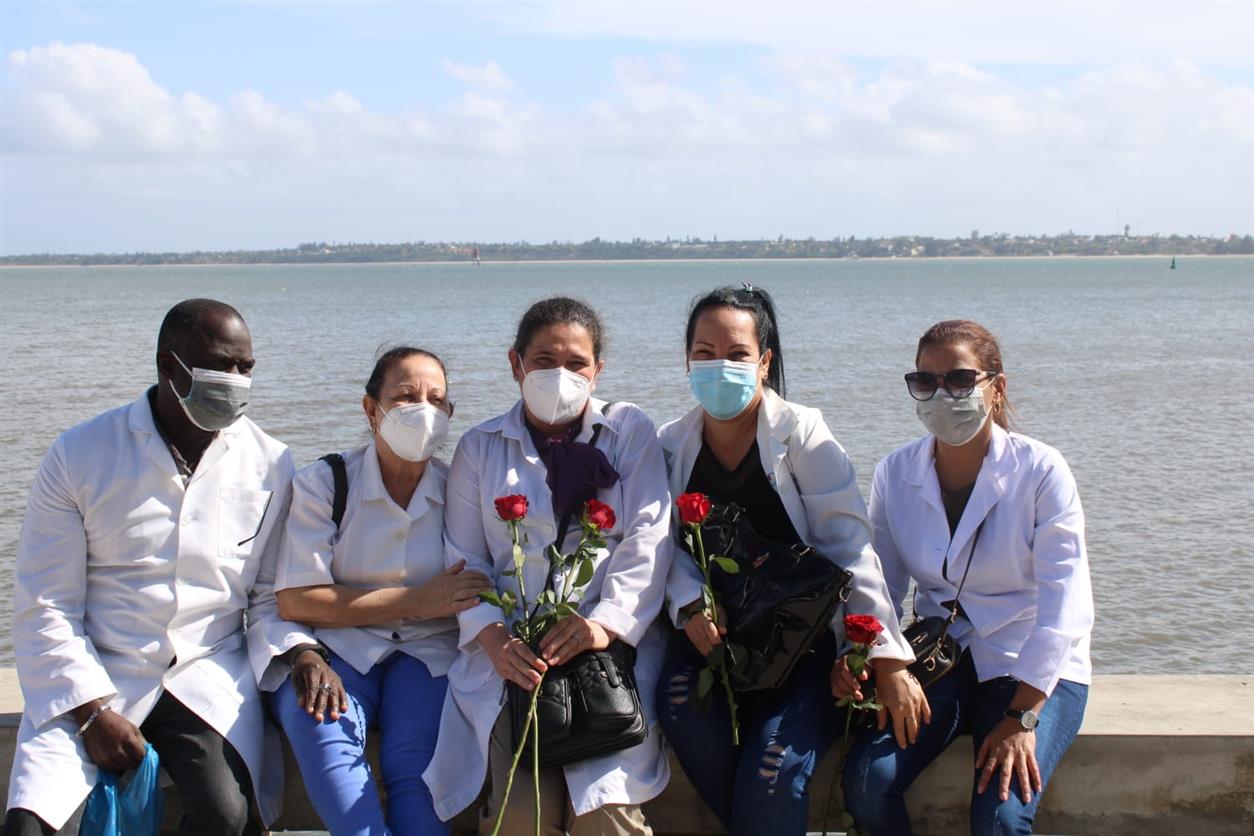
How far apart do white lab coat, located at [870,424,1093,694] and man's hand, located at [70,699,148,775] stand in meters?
2.69

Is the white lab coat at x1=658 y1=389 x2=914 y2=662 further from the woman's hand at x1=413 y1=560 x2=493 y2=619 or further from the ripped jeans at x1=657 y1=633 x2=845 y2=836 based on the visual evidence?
the woman's hand at x1=413 y1=560 x2=493 y2=619

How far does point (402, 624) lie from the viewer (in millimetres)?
4586

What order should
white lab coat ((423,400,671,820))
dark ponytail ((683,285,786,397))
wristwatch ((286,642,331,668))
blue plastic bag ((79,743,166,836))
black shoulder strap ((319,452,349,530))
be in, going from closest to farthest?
blue plastic bag ((79,743,166,836)) → white lab coat ((423,400,671,820)) → wristwatch ((286,642,331,668)) → black shoulder strap ((319,452,349,530)) → dark ponytail ((683,285,786,397))

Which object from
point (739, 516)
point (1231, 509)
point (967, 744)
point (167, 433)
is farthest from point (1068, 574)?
point (1231, 509)

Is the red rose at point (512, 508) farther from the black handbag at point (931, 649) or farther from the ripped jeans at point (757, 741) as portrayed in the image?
the black handbag at point (931, 649)

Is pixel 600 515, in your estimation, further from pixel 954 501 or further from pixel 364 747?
pixel 954 501

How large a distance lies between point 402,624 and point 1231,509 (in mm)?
11606

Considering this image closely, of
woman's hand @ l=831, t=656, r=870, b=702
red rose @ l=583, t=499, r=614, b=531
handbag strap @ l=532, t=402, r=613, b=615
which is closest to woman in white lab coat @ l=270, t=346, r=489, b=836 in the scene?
handbag strap @ l=532, t=402, r=613, b=615

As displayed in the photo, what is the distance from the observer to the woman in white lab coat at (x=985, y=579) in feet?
13.5

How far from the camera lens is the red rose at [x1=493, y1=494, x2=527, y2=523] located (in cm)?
416

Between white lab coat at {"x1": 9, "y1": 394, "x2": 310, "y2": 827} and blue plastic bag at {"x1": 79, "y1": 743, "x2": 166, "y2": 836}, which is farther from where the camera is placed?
white lab coat at {"x1": 9, "y1": 394, "x2": 310, "y2": 827}

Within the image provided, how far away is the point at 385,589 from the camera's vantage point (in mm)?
4535

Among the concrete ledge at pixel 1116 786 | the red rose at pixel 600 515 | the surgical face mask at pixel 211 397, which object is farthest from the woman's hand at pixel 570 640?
the surgical face mask at pixel 211 397

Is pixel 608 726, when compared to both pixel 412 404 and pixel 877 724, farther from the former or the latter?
pixel 412 404
